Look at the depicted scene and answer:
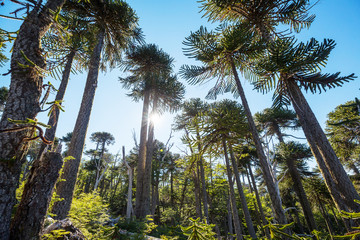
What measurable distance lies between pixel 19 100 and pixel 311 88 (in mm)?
6615

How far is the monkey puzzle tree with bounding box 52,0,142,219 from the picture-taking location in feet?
14.3

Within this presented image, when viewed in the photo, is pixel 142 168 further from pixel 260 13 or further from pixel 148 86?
pixel 260 13

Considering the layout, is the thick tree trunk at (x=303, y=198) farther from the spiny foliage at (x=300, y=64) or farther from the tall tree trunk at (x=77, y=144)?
the tall tree trunk at (x=77, y=144)

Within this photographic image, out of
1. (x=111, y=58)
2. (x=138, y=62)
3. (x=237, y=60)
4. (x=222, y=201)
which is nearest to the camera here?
(x=237, y=60)

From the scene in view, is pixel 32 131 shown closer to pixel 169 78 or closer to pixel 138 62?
pixel 138 62

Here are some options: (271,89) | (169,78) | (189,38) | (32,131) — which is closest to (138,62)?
(169,78)

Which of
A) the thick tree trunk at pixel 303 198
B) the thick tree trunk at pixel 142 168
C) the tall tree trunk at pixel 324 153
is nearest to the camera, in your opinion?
the tall tree trunk at pixel 324 153

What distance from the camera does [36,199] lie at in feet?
4.65

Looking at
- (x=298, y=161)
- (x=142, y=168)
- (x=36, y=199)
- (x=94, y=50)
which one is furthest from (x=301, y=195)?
(x=94, y=50)

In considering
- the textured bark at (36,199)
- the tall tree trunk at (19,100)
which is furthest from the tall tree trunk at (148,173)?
the tall tree trunk at (19,100)

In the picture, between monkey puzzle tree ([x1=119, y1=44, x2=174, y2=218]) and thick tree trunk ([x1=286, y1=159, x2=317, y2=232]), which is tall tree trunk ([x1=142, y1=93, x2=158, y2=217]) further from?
thick tree trunk ([x1=286, y1=159, x2=317, y2=232])

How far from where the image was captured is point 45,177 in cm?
153

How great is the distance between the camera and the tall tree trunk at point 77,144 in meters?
4.14

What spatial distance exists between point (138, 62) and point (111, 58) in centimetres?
333
